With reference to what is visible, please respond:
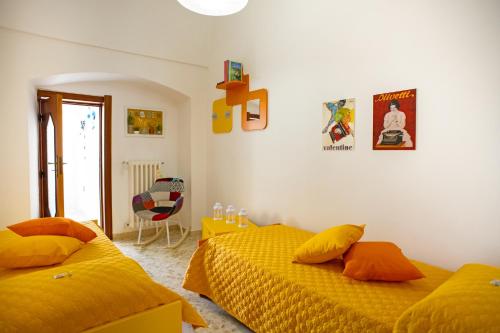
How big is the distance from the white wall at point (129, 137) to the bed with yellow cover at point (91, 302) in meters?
2.89

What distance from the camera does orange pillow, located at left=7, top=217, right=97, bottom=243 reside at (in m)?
2.18

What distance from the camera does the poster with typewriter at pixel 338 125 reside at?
2.58 metres

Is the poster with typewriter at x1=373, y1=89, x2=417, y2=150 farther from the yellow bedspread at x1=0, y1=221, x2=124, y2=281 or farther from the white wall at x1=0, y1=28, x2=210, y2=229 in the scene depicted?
the white wall at x1=0, y1=28, x2=210, y2=229

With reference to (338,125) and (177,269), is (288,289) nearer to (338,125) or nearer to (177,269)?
(338,125)

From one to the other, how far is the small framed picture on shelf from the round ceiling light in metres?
2.60

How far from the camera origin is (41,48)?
3309 mm

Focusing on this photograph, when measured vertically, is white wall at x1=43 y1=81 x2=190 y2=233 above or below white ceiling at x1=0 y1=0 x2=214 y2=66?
below

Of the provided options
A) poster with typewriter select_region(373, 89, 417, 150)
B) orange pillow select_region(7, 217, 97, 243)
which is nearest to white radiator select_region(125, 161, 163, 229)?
orange pillow select_region(7, 217, 97, 243)

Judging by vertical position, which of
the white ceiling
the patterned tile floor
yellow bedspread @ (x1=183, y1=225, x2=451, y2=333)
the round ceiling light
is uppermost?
the white ceiling

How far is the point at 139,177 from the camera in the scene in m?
4.41

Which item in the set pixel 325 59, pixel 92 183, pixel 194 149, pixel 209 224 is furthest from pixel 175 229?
pixel 325 59

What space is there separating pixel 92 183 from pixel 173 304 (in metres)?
5.26

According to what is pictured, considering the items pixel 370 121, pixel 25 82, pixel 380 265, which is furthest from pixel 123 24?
pixel 380 265

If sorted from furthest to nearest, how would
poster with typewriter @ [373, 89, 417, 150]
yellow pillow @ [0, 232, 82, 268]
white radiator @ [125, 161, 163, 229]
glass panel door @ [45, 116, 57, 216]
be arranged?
white radiator @ [125, 161, 163, 229] < glass panel door @ [45, 116, 57, 216] < poster with typewriter @ [373, 89, 417, 150] < yellow pillow @ [0, 232, 82, 268]
